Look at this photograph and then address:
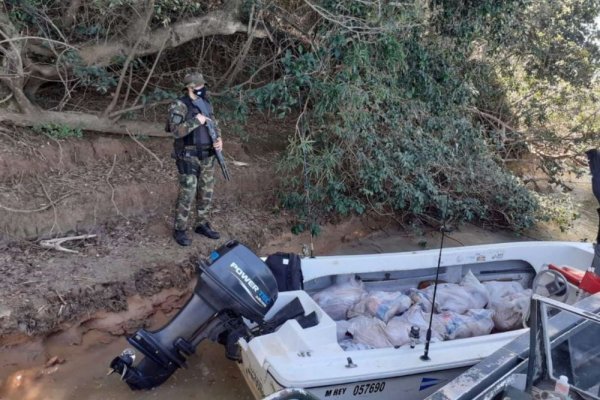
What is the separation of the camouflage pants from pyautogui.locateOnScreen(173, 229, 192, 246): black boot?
46mm

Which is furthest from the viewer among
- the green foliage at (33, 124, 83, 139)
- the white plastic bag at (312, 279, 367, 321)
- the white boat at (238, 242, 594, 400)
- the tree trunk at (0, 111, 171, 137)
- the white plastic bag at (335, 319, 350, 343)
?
the green foliage at (33, 124, 83, 139)

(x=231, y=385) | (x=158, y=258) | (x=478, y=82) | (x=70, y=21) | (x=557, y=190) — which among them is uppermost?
(x=70, y=21)

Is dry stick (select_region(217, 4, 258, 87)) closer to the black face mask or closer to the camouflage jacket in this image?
the black face mask

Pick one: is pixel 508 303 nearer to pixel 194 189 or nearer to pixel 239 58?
pixel 194 189

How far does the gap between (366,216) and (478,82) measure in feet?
9.82

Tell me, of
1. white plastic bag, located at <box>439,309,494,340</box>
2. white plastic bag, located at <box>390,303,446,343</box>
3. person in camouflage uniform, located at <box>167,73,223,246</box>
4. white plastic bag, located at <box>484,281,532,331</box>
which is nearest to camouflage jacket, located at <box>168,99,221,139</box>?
person in camouflage uniform, located at <box>167,73,223,246</box>

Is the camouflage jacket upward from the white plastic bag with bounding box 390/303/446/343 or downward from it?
upward

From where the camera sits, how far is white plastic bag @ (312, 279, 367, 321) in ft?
14.5

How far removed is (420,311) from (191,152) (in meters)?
2.60

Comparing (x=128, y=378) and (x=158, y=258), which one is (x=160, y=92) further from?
(x=128, y=378)

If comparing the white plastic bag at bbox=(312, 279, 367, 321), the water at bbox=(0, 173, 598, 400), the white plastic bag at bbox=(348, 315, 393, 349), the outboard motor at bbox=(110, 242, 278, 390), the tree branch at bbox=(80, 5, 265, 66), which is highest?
the tree branch at bbox=(80, 5, 265, 66)

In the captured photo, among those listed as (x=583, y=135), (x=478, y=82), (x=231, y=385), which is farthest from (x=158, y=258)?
(x=583, y=135)

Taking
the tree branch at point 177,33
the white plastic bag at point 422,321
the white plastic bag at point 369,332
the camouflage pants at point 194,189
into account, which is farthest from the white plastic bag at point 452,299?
the tree branch at point 177,33

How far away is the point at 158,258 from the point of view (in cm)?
521
